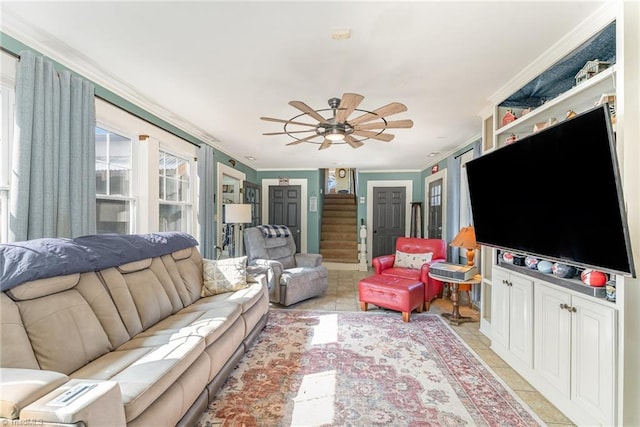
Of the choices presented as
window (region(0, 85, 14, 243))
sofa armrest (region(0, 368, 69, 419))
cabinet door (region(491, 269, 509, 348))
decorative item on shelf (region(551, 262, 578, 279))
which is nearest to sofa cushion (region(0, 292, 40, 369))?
sofa armrest (region(0, 368, 69, 419))

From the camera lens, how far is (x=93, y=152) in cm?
209

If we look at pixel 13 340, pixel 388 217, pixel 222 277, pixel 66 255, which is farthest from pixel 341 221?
pixel 13 340

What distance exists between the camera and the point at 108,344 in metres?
1.63

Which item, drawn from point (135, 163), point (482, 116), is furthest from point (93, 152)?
point (482, 116)

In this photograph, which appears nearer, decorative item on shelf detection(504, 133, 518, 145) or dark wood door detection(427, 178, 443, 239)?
decorative item on shelf detection(504, 133, 518, 145)

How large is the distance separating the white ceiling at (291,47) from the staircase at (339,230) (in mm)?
4528

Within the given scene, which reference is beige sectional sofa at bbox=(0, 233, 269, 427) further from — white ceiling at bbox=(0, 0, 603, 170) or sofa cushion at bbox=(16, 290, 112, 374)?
white ceiling at bbox=(0, 0, 603, 170)

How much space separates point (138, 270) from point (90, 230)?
45 cm

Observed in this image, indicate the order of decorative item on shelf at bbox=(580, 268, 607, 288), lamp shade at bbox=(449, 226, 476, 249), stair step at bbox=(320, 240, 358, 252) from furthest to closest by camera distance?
stair step at bbox=(320, 240, 358, 252), lamp shade at bbox=(449, 226, 476, 249), decorative item on shelf at bbox=(580, 268, 607, 288)

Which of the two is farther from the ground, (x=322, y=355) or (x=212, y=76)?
(x=212, y=76)

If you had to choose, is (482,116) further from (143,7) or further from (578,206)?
(143,7)

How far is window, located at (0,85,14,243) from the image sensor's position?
1707 millimetres

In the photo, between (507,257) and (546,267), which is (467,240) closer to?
(507,257)

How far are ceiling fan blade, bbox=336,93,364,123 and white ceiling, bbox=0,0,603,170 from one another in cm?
27
